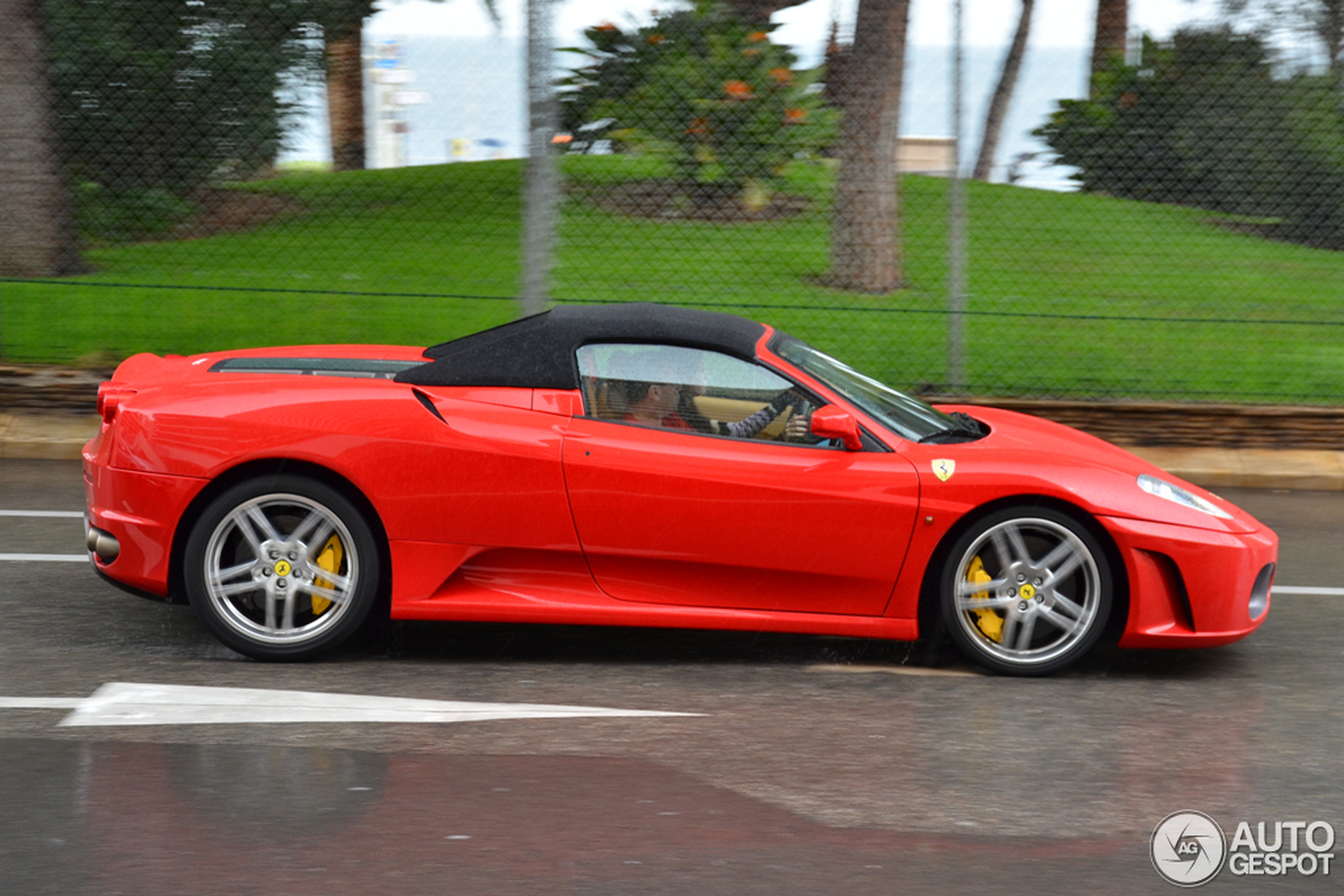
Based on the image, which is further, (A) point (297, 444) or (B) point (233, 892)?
(A) point (297, 444)

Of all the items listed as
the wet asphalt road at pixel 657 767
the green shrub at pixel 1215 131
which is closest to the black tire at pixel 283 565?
the wet asphalt road at pixel 657 767

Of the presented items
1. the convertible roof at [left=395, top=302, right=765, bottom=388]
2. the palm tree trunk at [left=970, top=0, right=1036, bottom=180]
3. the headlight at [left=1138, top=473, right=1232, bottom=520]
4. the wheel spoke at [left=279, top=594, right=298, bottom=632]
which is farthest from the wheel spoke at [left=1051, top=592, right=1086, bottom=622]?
the palm tree trunk at [left=970, top=0, right=1036, bottom=180]

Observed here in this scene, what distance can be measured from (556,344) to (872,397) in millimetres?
1216

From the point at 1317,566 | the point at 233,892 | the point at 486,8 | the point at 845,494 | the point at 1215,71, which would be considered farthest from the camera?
the point at 1215,71

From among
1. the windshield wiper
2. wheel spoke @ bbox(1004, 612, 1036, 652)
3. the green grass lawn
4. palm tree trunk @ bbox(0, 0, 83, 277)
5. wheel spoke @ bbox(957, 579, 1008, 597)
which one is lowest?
wheel spoke @ bbox(1004, 612, 1036, 652)

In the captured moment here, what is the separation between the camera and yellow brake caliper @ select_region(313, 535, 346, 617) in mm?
4910

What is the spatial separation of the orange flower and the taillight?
467 cm

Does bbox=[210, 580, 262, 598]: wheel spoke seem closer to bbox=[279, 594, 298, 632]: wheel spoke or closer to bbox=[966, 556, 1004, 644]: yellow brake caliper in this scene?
bbox=[279, 594, 298, 632]: wheel spoke

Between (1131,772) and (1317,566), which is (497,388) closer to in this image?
(1131,772)

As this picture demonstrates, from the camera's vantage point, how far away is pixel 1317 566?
678 cm

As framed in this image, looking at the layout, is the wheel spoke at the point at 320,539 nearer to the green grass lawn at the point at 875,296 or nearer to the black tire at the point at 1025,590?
the black tire at the point at 1025,590

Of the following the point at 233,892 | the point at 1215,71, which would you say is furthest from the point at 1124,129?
the point at 233,892

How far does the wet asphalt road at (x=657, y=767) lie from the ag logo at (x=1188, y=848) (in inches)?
1.7

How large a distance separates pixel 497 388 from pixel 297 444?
719 millimetres
